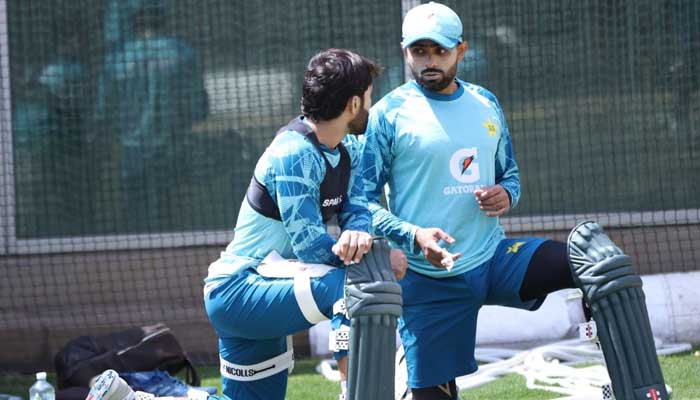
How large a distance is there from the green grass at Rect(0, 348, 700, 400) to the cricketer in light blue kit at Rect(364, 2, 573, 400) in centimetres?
148

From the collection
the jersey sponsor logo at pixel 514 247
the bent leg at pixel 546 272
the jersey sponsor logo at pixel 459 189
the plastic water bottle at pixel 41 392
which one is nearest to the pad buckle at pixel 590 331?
the bent leg at pixel 546 272

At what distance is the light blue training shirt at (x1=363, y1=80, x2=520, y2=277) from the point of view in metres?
4.96

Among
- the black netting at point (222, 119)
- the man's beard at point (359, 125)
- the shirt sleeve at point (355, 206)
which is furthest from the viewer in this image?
the black netting at point (222, 119)

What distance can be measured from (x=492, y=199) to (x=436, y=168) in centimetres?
26

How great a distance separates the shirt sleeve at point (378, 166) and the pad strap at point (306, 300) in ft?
2.50

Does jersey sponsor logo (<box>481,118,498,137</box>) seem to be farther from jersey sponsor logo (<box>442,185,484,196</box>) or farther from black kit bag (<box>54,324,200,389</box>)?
black kit bag (<box>54,324,200,389</box>)

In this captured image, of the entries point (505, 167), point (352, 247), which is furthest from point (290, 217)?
point (505, 167)

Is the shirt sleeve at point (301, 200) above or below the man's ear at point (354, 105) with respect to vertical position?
below

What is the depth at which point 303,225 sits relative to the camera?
13.9 feet

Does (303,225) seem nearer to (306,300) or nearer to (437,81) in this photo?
(306,300)

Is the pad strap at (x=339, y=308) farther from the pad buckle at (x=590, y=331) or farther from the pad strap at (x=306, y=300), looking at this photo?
the pad buckle at (x=590, y=331)

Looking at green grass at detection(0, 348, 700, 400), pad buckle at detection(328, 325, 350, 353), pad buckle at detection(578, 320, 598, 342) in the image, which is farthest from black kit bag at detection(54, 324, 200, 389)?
pad buckle at detection(578, 320, 598, 342)

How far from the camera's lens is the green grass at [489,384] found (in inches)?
252

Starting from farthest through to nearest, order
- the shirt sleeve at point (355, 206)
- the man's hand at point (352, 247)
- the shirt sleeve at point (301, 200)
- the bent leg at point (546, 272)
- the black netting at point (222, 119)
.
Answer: the black netting at point (222, 119) < the bent leg at point (546, 272) < the shirt sleeve at point (355, 206) < the shirt sleeve at point (301, 200) < the man's hand at point (352, 247)
